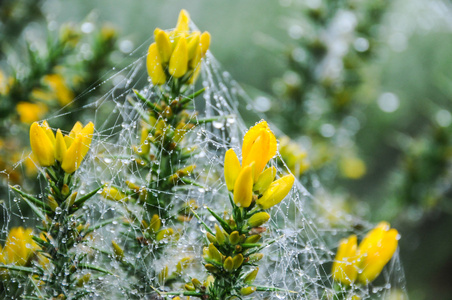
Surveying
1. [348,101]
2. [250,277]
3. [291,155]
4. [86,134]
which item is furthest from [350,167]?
[86,134]

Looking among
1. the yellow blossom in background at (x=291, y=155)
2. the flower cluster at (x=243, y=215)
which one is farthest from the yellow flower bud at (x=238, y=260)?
the yellow blossom in background at (x=291, y=155)

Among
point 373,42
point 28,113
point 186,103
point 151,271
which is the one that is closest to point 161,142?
point 186,103

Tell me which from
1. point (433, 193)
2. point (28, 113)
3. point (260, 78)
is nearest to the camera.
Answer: point (28, 113)

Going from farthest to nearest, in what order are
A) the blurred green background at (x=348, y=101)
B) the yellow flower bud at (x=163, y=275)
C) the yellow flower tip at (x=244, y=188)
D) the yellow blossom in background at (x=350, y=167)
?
the yellow blossom in background at (x=350, y=167), the blurred green background at (x=348, y=101), the yellow flower bud at (x=163, y=275), the yellow flower tip at (x=244, y=188)

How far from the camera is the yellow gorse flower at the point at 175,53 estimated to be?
58 cm

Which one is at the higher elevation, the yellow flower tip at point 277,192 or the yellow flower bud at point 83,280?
the yellow flower tip at point 277,192

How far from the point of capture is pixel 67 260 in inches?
21.5

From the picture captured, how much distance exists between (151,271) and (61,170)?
191 millimetres

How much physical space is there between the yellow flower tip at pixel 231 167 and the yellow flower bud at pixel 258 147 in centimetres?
1

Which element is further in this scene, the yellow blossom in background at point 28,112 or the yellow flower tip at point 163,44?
the yellow blossom in background at point 28,112

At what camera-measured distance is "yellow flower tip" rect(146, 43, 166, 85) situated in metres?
0.59

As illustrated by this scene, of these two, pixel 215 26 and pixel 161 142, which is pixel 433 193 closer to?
pixel 161 142

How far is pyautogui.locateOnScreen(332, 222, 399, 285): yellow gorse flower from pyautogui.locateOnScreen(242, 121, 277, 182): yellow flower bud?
0.77 ft

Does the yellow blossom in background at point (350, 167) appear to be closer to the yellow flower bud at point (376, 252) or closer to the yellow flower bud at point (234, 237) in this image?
the yellow flower bud at point (376, 252)
